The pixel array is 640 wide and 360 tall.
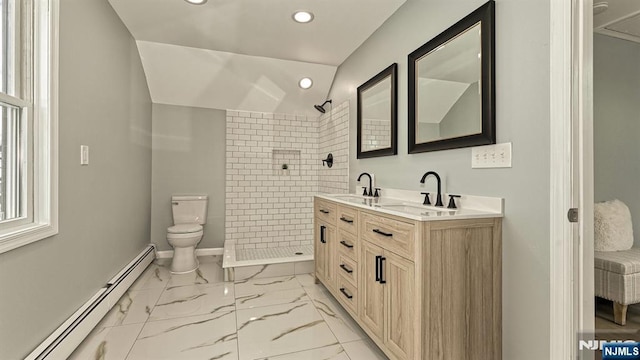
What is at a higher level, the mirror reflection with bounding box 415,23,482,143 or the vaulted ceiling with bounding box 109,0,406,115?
the vaulted ceiling with bounding box 109,0,406,115

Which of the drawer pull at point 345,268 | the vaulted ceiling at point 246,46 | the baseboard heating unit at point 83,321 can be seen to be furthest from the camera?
the vaulted ceiling at point 246,46

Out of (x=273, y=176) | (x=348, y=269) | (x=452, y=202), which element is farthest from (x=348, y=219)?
(x=273, y=176)

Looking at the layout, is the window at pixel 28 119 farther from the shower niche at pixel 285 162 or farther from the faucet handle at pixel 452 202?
the shower niche at pixel 285 162

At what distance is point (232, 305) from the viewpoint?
7.98ft

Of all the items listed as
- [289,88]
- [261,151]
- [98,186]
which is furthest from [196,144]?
[98,186]

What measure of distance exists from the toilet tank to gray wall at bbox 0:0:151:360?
605 millimetres

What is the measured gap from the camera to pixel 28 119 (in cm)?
152

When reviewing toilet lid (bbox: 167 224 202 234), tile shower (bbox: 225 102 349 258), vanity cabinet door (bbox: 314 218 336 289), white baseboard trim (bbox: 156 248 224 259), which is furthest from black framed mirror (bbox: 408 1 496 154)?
white baseboard trim (bbox: 156 248 224 259)

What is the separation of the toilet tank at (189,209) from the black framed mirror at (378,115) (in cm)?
220

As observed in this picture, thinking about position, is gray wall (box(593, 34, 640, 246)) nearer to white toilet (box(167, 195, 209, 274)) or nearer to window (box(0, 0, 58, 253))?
window (box(0, 0, 58, 253))

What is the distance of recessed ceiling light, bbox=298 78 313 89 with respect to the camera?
3668 millimetres

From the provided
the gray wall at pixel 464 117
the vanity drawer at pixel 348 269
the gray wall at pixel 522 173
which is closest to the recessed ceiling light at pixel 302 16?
the gray wall at pixel 522 173

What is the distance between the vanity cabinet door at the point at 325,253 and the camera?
244 cm

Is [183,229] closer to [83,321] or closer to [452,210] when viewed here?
[83,321]
